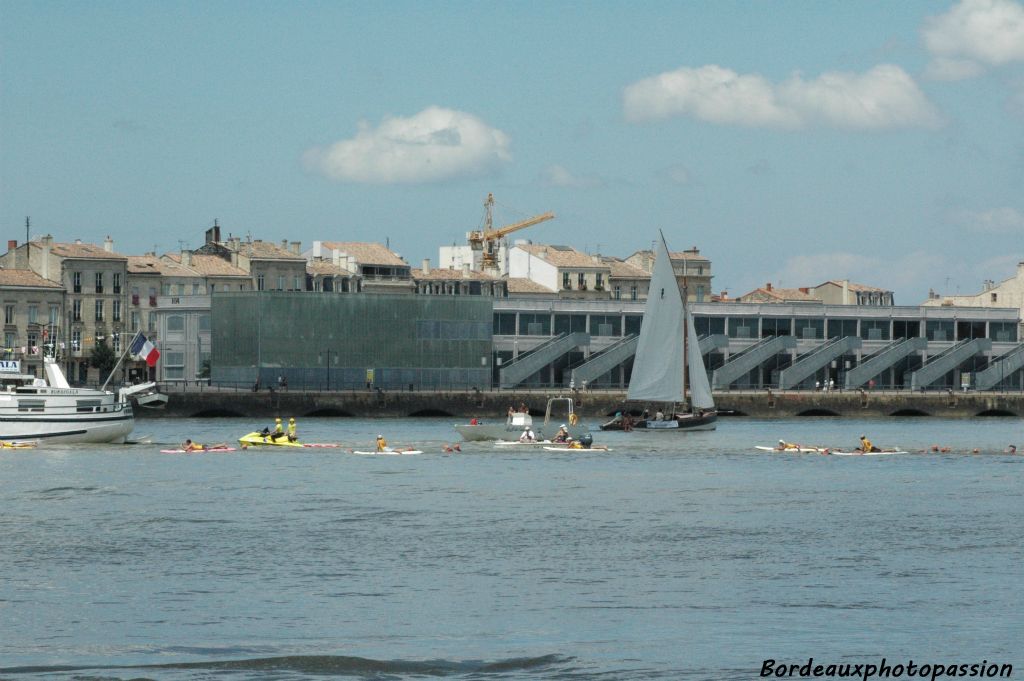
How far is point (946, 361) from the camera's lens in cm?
17850

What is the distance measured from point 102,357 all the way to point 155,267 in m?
17.3

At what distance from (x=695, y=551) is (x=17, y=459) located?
4633 cm

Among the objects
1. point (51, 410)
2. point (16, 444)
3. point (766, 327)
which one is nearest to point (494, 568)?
point (16, 444)

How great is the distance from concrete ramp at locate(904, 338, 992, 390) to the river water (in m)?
86.7

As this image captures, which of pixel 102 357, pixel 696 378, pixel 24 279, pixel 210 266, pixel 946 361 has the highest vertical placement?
pixel 210 266

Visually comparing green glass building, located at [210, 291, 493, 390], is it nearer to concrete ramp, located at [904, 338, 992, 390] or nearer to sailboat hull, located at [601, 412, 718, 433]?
sailboat hull, located at [601, 412, 718, 433]

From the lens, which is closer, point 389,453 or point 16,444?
point 16,444

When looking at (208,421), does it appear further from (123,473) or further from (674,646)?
(674,646)

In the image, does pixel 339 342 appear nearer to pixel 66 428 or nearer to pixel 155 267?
pixel 155 267

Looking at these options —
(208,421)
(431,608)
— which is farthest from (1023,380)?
(431,608)

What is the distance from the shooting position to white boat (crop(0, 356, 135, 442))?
318 ft

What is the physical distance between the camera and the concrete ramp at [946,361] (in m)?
177

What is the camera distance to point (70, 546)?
56750 millimetres

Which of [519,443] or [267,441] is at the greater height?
[267,441]
